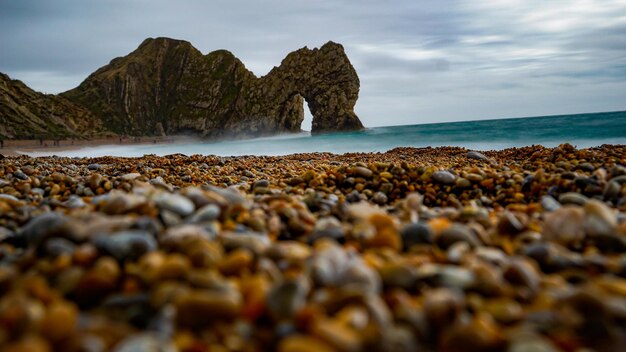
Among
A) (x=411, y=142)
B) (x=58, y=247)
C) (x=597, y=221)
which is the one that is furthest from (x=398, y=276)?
(x=411, y=142)

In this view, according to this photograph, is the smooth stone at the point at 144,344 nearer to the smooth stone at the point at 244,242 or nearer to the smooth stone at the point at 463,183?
the smooth stone at the point at 244,242

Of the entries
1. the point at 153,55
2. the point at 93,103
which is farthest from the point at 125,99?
the point at 153,55

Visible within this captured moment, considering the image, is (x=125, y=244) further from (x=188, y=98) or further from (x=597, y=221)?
(x=188, y=98)

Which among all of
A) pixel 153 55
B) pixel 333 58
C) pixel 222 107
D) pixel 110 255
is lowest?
pixel 110 255

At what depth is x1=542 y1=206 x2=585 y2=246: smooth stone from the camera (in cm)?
175

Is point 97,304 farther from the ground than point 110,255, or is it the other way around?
point 110,255

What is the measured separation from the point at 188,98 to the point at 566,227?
10817 centimetres

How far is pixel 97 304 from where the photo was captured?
120cm

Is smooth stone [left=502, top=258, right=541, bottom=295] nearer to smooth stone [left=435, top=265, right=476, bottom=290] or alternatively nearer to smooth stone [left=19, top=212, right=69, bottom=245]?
smooth stone [left=435, top=265, right=476, bottom=290]

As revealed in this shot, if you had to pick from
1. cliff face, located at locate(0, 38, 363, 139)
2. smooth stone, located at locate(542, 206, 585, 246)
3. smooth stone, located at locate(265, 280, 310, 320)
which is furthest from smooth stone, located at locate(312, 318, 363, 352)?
cliff face, located at locate(0, 38, 363, 139)

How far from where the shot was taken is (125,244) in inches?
55.1

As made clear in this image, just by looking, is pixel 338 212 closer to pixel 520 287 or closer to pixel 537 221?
pixel 537 221

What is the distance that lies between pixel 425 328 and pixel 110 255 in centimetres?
111

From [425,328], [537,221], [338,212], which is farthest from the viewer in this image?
[338,212]
